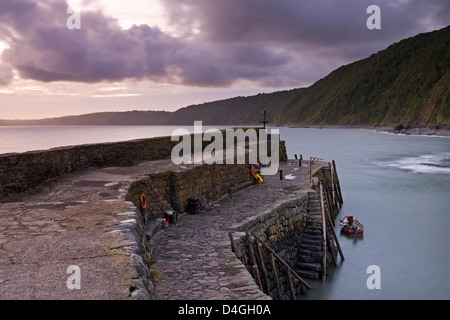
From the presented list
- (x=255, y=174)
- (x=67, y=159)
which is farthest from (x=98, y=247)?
(x=255, y=174)

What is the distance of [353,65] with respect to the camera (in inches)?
7849

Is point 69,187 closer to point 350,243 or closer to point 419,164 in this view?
point 350,243

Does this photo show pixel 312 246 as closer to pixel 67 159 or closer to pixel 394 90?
pixel 67 159

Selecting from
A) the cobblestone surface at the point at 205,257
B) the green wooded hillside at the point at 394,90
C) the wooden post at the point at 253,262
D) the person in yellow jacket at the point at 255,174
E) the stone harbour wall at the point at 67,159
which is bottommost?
the wooden post at the point at 253,262

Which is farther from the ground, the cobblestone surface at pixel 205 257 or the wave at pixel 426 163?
the cobblestone surface at pixel 205 257

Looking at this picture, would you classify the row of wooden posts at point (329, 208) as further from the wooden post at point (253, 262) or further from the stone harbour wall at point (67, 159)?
the stone harbour wall at point (67, 159)

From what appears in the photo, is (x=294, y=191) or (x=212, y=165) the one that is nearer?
(x=212, y=165)

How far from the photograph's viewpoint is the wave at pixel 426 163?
4302cm

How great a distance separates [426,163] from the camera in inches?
1898

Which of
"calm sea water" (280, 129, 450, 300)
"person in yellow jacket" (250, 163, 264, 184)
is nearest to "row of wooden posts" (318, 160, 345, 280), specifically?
"calm sea water" (280, 129, 450, 300)

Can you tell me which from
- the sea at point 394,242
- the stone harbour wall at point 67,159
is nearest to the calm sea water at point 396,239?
the sea at point 394,242

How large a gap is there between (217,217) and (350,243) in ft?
29.8

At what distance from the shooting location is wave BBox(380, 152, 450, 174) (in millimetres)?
43019
